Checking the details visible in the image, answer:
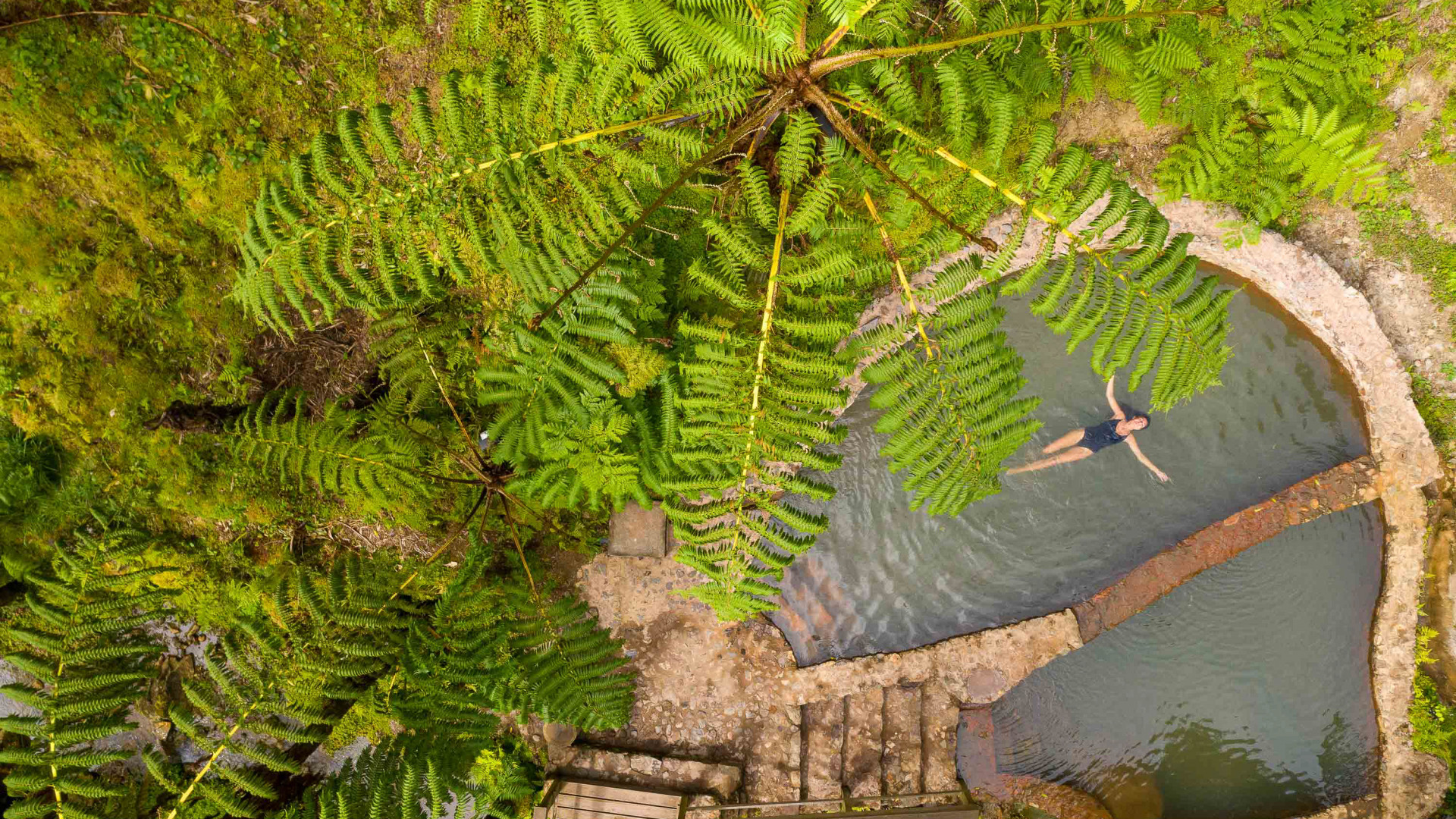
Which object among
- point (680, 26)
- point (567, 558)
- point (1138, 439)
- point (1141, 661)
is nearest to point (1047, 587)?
point (1141, 661)

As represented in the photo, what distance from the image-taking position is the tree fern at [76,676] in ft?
9.62

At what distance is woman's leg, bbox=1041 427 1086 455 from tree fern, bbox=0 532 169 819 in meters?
5.71

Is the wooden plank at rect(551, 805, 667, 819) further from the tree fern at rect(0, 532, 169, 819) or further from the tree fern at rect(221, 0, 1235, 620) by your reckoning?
the tree fern at rect(0, 532, 169, 819)

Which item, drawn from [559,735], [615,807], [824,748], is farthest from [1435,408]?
[559,735]

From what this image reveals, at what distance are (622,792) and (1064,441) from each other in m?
4.29

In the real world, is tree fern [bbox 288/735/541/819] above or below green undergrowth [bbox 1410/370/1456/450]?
below

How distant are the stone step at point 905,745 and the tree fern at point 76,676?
177 inches

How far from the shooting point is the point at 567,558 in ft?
15.7

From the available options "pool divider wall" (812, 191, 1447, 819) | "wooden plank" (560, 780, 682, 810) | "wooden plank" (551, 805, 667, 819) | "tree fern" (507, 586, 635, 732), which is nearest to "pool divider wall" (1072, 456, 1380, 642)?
"pool divider wall" (812, 191, 1447, 819)

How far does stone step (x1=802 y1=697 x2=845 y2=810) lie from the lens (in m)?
4.82

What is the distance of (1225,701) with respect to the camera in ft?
17.0

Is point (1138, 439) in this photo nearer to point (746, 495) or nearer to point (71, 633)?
point (746, 495)

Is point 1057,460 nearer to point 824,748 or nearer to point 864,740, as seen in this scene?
point 864,740

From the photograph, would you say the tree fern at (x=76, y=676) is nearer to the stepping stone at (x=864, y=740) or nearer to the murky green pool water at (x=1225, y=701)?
the stepping stone at (x=864, y=740)
